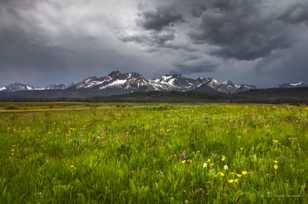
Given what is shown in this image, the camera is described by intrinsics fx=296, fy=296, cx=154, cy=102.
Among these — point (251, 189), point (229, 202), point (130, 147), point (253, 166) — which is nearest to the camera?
point (229, 202)

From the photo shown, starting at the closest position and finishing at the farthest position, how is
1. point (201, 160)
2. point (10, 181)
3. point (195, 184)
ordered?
point (195, 184)
point (10, 181)
point (201, 160)

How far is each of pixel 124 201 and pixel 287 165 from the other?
3.03m

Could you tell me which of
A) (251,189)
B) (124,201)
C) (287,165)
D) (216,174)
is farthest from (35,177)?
(287,165)

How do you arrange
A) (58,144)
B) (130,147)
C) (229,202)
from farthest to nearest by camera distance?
(58,144), (130,147), (229,202)

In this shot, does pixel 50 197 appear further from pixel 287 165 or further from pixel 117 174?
pixel 287 165

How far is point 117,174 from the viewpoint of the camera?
509 centimetres

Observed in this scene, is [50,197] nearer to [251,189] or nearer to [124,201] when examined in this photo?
[124,201]

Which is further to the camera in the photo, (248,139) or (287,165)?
(248,139)

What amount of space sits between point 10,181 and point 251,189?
388cm

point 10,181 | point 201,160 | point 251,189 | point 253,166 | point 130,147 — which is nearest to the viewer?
point 251,189

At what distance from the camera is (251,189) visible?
163 inches

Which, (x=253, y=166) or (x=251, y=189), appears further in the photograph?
(x=253, y=166)

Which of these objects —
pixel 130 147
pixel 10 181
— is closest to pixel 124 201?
pixel 10 181

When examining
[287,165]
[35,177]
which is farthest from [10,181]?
[287,165]
